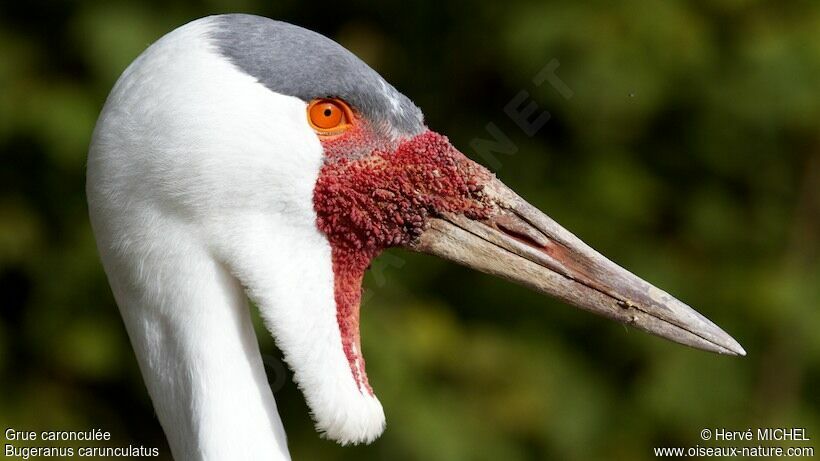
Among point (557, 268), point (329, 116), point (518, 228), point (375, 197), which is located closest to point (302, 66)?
point (329, 116)

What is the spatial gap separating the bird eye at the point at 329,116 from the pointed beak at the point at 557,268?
0.32 meters

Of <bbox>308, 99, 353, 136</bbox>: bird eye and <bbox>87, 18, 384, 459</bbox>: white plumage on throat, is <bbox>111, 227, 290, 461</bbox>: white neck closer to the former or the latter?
<bbox>87, 18, 384, 459</bbox>: white plumage on throat

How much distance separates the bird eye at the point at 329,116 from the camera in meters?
2.25

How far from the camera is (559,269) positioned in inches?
96.7

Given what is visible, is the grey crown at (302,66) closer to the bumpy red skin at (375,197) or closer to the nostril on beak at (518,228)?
the bumpy red skin at (375,197)

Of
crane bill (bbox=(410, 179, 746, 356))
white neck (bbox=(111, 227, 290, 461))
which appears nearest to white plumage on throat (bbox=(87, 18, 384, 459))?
white neck (bbox=(111, 227, 290, 461))

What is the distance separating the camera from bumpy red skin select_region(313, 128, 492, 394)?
230 centimetres

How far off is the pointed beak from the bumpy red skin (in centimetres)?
4

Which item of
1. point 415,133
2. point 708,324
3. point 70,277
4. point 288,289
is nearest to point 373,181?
point 415,133

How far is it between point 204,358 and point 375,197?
520 millimetres

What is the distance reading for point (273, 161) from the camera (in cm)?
216

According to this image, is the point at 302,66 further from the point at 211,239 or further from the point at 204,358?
the point at 204,358

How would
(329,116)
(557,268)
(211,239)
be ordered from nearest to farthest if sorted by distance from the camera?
(211,239)
(329,116)
(557,268)

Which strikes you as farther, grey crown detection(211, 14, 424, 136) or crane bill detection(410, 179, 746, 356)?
crane bill detection(410, 179, 746, 356)
